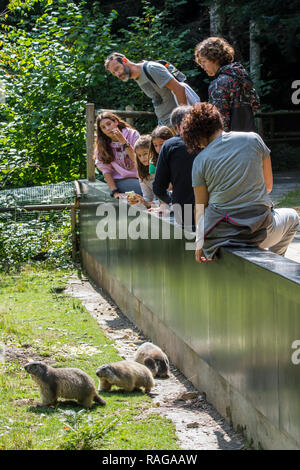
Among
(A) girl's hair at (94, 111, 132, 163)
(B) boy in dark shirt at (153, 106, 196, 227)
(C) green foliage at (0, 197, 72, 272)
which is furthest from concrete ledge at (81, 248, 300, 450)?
(C) green foliage at (0, 197, 72, 272)

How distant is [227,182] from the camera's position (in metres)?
5.08

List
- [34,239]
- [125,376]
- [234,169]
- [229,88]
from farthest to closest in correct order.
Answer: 1. [34,239]
2. [229,88]
3. [125,376]
4. [234,169]

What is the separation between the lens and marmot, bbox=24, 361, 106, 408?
18.5 ft

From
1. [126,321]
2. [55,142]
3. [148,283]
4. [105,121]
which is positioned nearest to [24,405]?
A: [148,283]

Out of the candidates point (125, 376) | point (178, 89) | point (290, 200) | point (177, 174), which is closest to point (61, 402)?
point (125, 376)

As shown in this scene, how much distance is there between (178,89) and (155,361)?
2.80 metres

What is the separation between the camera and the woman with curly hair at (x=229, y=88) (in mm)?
6457

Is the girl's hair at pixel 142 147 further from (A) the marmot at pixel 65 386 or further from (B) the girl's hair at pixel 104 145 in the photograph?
(A) the marmot at pixel 65 386

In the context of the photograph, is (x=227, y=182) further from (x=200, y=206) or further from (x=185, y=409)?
(x=185, y=409)

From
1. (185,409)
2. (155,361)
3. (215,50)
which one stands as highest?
(215,50)

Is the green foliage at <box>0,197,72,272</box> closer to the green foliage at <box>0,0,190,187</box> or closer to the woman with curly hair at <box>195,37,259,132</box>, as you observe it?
the green foliage at <box>0,0,190,187</box>

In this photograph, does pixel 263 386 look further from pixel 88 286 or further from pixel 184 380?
pixel 88 286
